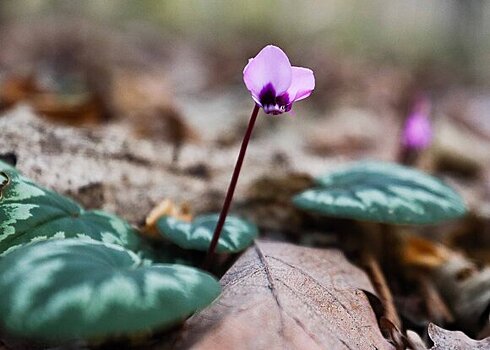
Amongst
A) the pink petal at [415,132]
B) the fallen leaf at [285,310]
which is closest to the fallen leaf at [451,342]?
the fallen leaf at [285,310]

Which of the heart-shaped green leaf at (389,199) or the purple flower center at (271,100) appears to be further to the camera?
the heart-shaped green leaf at (389,199)

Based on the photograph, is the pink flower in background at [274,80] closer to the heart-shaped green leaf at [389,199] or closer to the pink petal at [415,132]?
the heart-shaped green leaf at [389,199]

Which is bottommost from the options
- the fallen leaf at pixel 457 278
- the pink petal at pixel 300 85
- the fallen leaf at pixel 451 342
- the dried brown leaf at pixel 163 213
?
the fallen leaf at pixel 457 278

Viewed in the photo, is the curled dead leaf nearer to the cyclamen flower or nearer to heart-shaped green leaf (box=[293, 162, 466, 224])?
heart-shaped green leaf (box=[293, 162, 466, 224])

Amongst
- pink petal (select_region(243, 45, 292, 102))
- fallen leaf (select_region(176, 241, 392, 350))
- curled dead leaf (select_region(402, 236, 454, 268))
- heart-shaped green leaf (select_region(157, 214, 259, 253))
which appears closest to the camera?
fallen leaf (select_region(176, 241, 392, 350))

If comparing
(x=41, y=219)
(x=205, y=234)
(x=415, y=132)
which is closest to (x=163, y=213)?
(x=205, y=234)

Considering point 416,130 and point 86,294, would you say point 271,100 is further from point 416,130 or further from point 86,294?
point 416,130

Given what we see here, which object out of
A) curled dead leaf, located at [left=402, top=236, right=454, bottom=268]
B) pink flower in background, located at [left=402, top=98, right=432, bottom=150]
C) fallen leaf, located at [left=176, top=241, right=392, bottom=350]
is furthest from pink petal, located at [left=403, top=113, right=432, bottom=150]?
fallen leaf, located at [left=176, top=241, right=392, bottom=350]
